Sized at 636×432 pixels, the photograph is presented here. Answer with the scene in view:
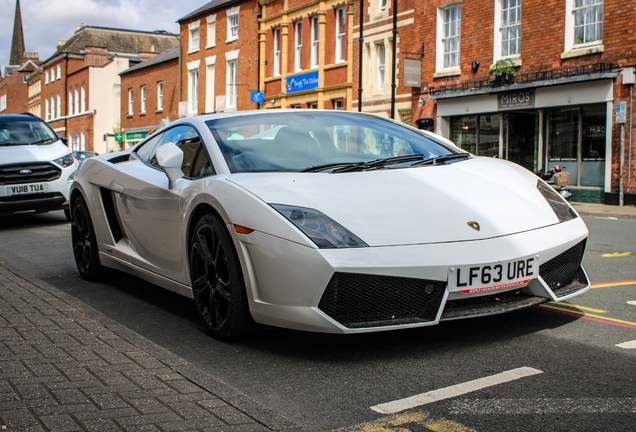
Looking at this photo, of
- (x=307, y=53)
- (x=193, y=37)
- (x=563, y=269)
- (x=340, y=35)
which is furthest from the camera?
(x=193, y=37)

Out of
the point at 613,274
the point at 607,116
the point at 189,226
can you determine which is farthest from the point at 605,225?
the point at 189,226

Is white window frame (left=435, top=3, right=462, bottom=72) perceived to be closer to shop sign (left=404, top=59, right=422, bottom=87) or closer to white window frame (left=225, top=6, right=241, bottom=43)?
shop sign (left=404, top=59, right=422, bottom=87)

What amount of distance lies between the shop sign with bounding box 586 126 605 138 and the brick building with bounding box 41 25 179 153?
35517 mm

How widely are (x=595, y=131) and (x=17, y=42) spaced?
4846 inches

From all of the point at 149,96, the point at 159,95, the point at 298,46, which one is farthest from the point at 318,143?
the point at 149,96

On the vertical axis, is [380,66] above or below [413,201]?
above

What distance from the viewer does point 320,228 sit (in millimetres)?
3391

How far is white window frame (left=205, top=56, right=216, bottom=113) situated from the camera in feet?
121

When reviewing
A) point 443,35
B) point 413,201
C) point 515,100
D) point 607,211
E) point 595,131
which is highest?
point 443,35

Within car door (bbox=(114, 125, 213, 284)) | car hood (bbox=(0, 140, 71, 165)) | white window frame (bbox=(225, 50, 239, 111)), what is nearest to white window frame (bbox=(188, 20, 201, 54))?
white window frame (bbox=(225, 50, 239, 111))

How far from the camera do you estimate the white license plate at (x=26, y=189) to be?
34.3 ft

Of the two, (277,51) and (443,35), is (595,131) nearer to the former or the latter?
(443,35)

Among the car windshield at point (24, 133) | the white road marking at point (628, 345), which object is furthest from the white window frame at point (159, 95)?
the white road marking at point (628, 345)

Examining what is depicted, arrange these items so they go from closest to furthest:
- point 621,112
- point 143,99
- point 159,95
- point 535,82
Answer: point 621,112 → point 535,82 → point 159,95 → point 143,99
